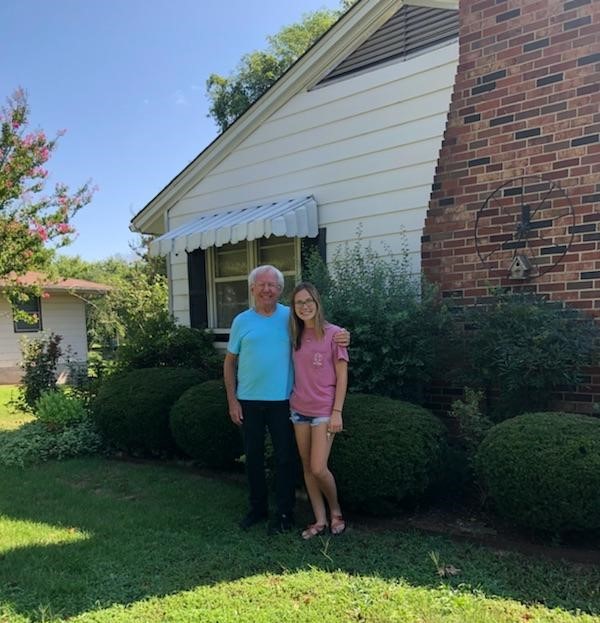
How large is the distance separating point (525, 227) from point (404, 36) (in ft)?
8.10

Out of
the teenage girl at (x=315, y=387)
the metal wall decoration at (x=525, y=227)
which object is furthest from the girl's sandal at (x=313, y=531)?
the metal wall decoration at (x=525, y=227)

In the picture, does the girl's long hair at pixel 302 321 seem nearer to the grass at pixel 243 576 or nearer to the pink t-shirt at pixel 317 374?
the pink t-shirt at pixel 317 374

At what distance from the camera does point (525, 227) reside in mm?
4781

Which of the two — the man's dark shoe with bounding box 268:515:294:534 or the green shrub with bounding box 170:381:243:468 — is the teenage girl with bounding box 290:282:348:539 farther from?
the green shrub with bounding box 170:381:243:468

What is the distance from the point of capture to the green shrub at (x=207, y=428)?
5.52 meters

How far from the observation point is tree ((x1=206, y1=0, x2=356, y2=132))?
829 inches

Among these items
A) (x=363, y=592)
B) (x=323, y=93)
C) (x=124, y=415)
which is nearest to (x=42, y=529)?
(x=124, y=415)

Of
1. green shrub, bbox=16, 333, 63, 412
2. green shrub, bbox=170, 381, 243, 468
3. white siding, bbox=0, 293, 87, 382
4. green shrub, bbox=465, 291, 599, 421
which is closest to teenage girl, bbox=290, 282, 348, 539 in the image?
green shrub, bbox=465, 291, 599, 421

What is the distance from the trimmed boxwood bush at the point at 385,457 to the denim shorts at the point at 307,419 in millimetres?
416

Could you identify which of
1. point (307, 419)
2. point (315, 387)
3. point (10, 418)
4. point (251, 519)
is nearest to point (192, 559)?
point (251, 519)

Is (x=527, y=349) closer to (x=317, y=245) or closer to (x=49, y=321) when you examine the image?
(x=317, y=245)

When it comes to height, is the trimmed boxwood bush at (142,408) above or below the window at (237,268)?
below

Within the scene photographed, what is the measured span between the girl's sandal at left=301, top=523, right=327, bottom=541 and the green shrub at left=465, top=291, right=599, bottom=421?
5.93 feet

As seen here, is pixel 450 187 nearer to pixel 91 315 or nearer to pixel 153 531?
pixel 153 531
